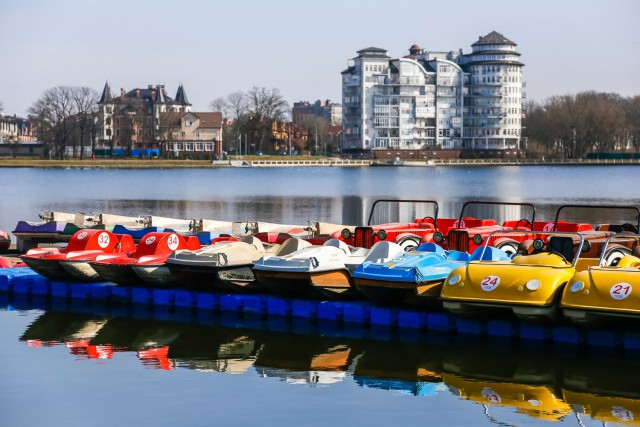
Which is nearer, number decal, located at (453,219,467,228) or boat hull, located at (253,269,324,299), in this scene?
boat hull, located at (253,269,324,299)

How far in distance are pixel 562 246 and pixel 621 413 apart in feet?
18.3

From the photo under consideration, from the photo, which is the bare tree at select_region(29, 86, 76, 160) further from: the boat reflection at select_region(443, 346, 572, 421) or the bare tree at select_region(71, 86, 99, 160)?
the boat reflection at select_region(443, 346, 572, 421)

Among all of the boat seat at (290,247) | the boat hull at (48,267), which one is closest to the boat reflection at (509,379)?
the boat seat at (290,247)

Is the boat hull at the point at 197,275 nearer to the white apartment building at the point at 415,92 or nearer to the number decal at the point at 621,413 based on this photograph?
the number decal at the point at 621,413

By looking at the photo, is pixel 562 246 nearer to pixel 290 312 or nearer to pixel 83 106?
pixel 290 312

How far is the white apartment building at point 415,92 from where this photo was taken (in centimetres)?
19450

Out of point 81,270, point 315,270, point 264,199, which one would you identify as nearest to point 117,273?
point 81,270

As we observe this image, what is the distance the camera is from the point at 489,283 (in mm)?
16812

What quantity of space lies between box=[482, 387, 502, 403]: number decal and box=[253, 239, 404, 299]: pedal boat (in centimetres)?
453

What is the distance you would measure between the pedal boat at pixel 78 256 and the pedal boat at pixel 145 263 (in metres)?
0.34

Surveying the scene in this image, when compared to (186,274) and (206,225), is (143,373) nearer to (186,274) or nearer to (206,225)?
(186,274)

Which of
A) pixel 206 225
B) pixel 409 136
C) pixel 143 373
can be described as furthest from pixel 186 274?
pixel 409 136

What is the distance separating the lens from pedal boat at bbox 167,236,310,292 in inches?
794

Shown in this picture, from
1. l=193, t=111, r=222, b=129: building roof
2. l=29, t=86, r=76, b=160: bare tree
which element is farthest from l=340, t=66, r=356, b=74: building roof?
l=29, t=86, r=76, b=160: bare tree
